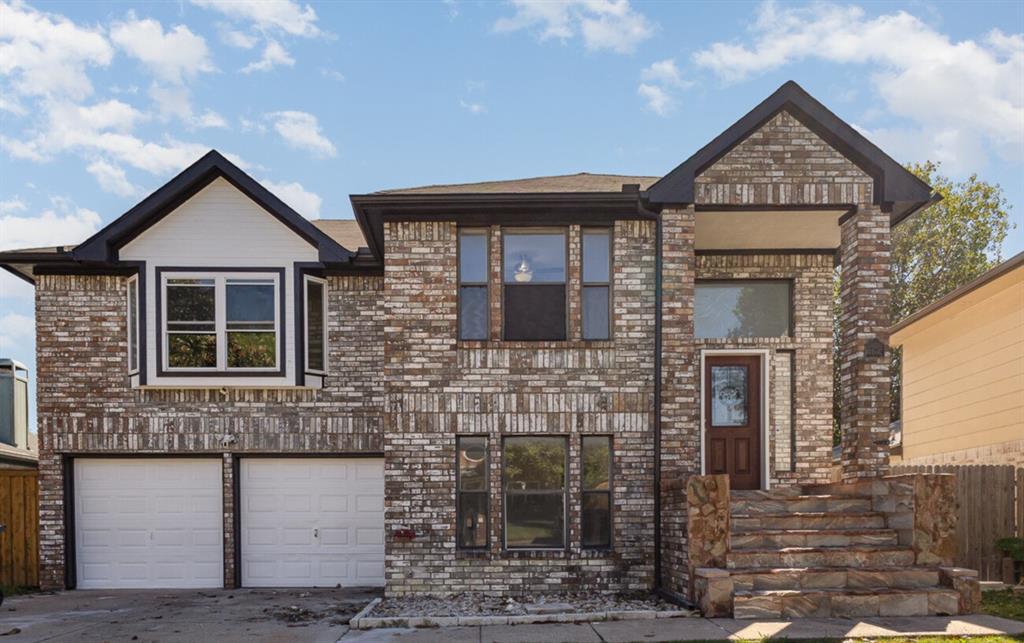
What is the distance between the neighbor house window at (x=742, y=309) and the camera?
12008mm

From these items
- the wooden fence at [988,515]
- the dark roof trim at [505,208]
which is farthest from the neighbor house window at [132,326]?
the wooden fence at [988,515]

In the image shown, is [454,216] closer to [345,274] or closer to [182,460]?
[345,274]

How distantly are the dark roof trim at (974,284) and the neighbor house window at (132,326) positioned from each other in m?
12.9

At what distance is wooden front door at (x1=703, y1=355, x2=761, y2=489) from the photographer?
11852 millimetres

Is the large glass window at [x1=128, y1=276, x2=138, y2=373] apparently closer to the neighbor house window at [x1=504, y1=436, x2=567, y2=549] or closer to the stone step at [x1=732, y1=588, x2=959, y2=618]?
the neighbor house window at [x1=504, y1=436, x2=567, y2=549]

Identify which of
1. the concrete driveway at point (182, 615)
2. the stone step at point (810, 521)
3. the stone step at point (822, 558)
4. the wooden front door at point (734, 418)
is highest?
the wooden front door at point (734, 418)

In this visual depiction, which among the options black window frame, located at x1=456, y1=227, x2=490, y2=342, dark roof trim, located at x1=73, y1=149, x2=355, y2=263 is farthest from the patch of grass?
dark roof trim, located at x1=73, y1=149, x2=355, y2=263

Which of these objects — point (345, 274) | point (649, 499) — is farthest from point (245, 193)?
point (649, 499)

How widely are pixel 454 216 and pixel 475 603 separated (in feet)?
15.8

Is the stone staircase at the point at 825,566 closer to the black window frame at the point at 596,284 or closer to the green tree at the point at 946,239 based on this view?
the black window frame at the point at 596,284

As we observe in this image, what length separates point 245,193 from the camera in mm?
11617

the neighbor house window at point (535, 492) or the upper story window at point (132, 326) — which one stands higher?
the upper story window at point (132, 326)

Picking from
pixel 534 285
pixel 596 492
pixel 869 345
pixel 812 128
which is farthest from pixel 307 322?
pixel 869 345

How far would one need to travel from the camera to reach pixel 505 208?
10312 millimetres
